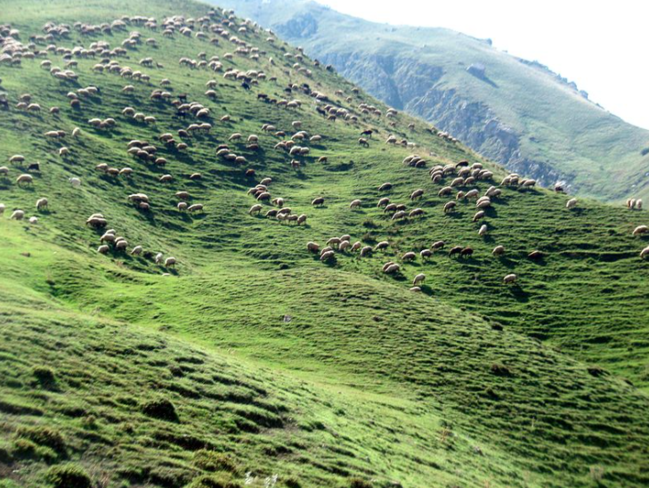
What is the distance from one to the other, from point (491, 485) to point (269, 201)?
71464 millimetres

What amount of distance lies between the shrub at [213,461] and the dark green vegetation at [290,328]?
3.7 inches

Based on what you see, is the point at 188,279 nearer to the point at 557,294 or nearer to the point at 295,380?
the point at 295,380

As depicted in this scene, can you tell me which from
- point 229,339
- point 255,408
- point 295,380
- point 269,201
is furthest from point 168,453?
point 269,201

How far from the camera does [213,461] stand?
19672 millimetres

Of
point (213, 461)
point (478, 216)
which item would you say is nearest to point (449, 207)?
point (478, 216)

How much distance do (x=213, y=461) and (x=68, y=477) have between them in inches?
211

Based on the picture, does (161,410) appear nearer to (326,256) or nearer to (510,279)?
(326,256)

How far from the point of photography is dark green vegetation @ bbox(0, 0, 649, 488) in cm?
2145

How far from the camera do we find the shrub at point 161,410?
2184 centimetres

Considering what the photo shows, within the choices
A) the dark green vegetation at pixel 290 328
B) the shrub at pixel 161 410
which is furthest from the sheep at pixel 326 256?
the shrub at pixel 161 410

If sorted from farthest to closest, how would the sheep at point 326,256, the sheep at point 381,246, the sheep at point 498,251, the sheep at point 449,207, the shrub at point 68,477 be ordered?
the sheep at point 449,207 < the sheep at point 381,246 < the sheep at point 326,256 < the sheep at point 498,251 < the shrub at point 68,477

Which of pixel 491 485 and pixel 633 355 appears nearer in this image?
pixel 491 485

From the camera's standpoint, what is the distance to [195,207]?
282ft

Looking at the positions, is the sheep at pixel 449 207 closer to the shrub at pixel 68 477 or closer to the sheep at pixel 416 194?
the sheep at pixel 416 194
